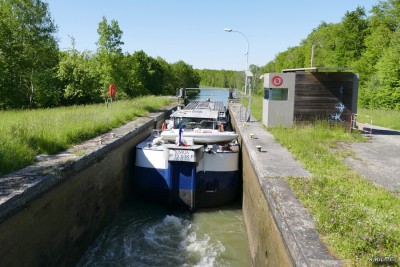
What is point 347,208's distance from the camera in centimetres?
539

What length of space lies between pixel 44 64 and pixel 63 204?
1973 centimetres

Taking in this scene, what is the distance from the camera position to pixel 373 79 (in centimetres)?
3419

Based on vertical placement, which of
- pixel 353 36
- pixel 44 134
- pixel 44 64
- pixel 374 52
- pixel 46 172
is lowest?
pixel 46 172

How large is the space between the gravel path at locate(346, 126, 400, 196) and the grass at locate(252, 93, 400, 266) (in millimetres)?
337

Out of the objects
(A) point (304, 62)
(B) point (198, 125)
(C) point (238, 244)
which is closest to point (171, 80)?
(A) point (304, 62)

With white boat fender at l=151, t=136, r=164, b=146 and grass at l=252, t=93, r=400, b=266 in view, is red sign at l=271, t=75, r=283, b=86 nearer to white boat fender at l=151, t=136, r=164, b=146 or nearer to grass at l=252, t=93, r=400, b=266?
grass at l=252, t=93, r=400, b=266

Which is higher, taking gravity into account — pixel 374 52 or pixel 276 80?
pixel 374 52

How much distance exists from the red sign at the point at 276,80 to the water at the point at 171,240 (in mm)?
5940

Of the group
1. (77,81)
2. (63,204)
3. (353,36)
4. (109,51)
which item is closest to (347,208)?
(63,204)

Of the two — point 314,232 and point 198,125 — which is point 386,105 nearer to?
point 198,125

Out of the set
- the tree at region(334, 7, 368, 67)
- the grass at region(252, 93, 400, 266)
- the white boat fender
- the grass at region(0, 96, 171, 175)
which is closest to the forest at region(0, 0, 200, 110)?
the grass at region(0, 96, 171, 175)

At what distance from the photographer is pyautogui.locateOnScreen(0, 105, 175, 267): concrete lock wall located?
5.47 metres

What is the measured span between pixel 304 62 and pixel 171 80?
88.3ft

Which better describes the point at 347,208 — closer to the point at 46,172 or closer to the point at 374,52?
the point at 46,172
